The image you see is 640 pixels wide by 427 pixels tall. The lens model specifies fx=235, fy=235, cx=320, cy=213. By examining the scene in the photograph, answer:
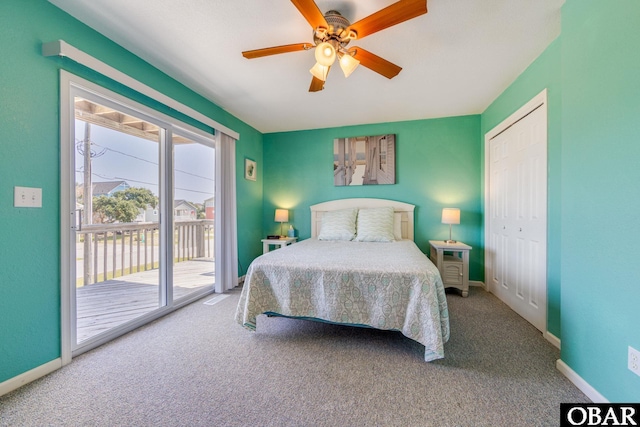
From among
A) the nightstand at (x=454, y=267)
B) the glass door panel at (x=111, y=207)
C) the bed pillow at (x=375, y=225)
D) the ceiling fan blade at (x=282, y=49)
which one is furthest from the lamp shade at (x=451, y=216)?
the glass door panel at (x=111, y=207)

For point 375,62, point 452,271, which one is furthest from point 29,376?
point 452,271

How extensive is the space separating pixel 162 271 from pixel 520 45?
3947 mm

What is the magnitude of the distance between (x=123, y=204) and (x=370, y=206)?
3.17m

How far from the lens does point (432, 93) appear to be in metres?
2.80

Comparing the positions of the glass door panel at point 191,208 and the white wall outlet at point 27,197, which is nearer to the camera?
the white wall outlet at point 27,197

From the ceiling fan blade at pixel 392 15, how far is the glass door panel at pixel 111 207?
214cm

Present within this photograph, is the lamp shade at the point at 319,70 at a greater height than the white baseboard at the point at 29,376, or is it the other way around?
the lamp shade at the point at 319,70

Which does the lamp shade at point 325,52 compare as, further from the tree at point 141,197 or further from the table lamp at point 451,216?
the table lamp at point 451,216

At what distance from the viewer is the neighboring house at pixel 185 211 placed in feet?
9.61

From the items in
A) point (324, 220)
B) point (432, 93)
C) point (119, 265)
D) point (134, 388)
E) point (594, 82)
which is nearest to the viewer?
point (594, 82)

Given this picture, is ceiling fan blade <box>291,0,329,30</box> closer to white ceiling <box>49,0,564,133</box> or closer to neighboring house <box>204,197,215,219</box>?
white ceiling <box>49,0,564,133</box>

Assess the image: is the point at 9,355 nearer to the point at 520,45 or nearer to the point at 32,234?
the point at 32,234

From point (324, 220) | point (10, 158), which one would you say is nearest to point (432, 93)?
point (324, 220)

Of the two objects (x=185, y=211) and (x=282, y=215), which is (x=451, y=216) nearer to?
(x=282, y=215)
